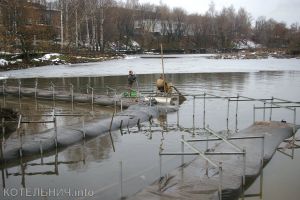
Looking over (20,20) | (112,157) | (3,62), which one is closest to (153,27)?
(20,20)

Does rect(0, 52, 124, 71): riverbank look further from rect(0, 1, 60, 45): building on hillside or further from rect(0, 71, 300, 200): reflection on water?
rect(0, 71, 300, 200): reflection on water

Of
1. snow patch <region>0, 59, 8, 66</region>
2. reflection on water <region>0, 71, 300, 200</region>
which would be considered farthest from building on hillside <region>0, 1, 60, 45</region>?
reflection on water <region>0, 71, 300, 200</region>

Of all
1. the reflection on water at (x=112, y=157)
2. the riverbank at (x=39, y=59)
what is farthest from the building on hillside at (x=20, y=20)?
the reflection on water at (x=112, y=157)

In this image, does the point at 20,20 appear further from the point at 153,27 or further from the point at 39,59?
the point at 153,27

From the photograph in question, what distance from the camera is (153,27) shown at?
136 meters

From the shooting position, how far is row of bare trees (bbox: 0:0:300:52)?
91.1 metres

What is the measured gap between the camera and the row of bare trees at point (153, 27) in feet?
299

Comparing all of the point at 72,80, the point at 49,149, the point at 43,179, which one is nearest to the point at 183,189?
the point at 43,179

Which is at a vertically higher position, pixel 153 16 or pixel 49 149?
pixel 153 16

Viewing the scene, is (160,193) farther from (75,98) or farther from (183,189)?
(75,98)

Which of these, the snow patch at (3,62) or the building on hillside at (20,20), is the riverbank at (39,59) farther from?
the building on hillside at (20,20)

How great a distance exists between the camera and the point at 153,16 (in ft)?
451

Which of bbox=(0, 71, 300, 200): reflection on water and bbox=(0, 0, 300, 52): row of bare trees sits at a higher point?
bbox=(0, 0, 300, 52): row of bare trees

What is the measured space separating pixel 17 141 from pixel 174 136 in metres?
6.18
